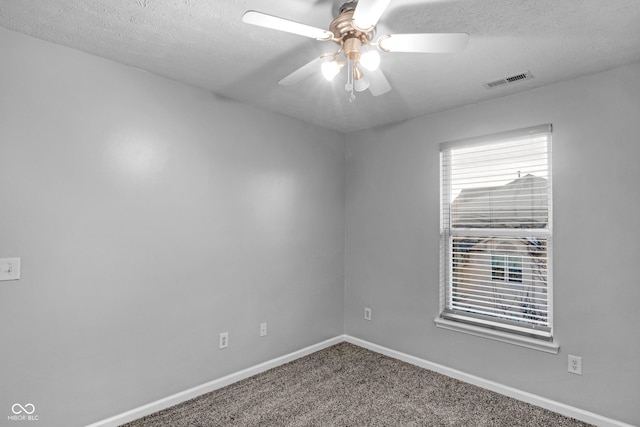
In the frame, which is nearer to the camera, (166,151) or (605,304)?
(605,304)

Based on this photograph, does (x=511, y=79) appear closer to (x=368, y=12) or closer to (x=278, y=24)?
(x=368, y=12)

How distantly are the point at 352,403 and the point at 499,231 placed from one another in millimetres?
1802

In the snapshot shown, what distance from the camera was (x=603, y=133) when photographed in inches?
93.7

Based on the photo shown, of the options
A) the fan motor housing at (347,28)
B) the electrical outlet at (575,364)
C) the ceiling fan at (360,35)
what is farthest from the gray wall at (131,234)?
the electrical outlet at (575,364)

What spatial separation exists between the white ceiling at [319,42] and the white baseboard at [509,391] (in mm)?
2342

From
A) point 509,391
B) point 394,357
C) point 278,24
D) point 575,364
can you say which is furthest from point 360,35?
point 394,357

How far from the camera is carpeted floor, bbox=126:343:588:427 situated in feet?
7.80

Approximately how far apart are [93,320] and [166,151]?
1235 millimetres

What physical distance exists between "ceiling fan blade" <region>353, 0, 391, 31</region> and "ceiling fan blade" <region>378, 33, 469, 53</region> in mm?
112

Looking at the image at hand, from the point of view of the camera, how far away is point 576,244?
2.48 m

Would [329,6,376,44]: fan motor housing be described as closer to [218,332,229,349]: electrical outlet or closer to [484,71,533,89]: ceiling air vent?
[484,71,533,89]: ceiling air vent

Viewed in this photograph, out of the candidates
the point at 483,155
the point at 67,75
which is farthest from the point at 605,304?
the point at 67,75

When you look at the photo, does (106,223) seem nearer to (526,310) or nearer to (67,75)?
(67,75)

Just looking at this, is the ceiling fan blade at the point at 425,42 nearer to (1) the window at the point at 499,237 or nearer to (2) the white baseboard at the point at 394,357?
(1) the window at the point at 499,237
